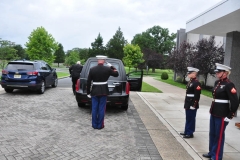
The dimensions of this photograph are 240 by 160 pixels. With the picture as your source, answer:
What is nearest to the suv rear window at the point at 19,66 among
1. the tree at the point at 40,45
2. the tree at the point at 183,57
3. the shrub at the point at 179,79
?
the tree at the point at 183,57

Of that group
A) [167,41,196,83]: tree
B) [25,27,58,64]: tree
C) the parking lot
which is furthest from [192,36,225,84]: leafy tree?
[25,27,58,64]: tree

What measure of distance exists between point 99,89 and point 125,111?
252 centimetres

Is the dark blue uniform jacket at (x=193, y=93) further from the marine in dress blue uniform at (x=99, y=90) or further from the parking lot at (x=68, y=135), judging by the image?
the marine in dress blue uniform at (x=99, y=90)

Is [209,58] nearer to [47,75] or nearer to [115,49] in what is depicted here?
[47,75]

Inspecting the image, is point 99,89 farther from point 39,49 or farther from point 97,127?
point 39,49

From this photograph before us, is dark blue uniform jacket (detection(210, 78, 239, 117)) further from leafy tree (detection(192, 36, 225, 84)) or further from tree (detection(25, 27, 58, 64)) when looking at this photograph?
tree (detection(25, 27, 58, 64))

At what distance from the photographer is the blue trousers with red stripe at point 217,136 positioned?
3.81 m

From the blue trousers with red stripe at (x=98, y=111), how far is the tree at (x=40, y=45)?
2354 centimetres

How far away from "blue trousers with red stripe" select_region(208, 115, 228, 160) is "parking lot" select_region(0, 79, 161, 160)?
0.97 meters

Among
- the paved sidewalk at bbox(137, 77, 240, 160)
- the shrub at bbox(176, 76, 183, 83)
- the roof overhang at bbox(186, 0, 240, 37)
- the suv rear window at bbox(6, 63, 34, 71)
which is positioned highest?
the roof overhang at bbox(186, 0, 240, 37)

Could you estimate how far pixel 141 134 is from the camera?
541 cm

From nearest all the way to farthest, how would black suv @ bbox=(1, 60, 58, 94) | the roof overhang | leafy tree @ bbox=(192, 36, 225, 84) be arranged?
the roof overhang → black suv @ bbox=(1, 60, 58, 94) → leafy tree @ bbox=(192, 36, 225, 84)

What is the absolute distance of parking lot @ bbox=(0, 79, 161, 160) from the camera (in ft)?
13.3

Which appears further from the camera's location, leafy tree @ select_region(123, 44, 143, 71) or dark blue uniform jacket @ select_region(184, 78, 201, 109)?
leafy tree @ select_region(123, 44, 143, 71)
